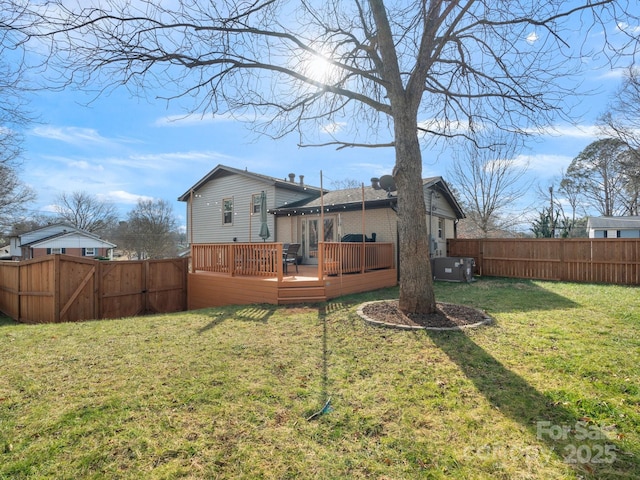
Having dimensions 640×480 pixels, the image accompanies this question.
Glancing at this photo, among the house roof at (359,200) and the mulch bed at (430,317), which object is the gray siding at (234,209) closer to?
the house roof at (359,200)

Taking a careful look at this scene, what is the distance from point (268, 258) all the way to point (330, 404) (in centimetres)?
626

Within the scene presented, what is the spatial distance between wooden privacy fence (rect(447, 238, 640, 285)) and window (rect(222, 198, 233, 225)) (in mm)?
11798

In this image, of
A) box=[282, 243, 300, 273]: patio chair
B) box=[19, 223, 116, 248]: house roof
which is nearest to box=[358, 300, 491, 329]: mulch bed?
box=[282, 243, 300, 273]: patio chair

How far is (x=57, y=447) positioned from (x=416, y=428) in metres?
2.72

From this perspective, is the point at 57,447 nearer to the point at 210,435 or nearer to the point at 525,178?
the point at 210,435

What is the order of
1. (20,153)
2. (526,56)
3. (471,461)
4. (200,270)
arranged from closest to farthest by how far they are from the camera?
1. (471,461)
2. (526,56)
3. (20,153)
4. (200,270)

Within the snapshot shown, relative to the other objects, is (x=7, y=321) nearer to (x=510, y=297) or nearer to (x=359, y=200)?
(x=359, y=200)

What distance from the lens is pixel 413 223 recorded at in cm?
568

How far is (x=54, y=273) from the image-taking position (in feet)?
26.3

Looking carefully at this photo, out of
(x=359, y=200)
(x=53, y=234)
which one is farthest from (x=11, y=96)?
(x=53, y=234)

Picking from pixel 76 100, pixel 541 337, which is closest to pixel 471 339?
pixel 541 337

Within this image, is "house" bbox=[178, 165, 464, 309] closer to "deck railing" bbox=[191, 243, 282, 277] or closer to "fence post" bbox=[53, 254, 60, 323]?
"deck railing" bbox=[191, 243, 282, 277]

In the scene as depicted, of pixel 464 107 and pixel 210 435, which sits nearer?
pixel 210 435

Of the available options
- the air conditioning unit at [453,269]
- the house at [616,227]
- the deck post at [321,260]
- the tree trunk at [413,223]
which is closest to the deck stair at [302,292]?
the deck post at [321,260]
